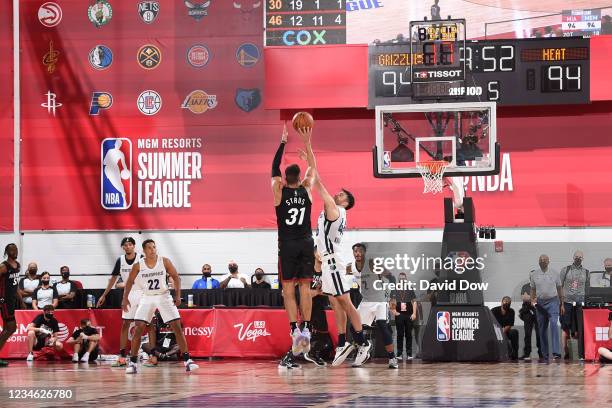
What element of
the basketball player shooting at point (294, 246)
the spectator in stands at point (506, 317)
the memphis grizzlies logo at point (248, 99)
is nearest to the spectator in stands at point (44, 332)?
the basketball player shooting at point (294, 246)

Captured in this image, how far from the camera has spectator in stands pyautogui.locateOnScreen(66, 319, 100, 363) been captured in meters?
16.5

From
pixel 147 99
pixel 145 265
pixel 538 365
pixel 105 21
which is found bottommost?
pixel 538 365

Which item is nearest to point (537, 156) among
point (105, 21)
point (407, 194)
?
point (407, 194)

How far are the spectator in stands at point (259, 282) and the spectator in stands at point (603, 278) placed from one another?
6.09 meters

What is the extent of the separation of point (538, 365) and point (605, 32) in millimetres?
9289

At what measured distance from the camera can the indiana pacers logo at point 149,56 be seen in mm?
23547

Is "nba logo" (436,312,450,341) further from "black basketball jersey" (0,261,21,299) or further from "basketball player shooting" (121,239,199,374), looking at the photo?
"black basketball jersey" (0,261,21,299)

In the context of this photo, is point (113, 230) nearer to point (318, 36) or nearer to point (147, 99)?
point (147, 99)

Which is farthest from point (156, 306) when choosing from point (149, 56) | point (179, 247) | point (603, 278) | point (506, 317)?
point (149, 56)

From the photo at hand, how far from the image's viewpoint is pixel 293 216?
12.3m

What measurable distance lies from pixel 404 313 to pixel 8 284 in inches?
236

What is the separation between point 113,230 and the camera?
23.3 m

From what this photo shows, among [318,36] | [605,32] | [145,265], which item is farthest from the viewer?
[318,36]

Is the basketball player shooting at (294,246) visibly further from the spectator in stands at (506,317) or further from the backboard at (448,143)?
the spectator in stands at (506,317)
